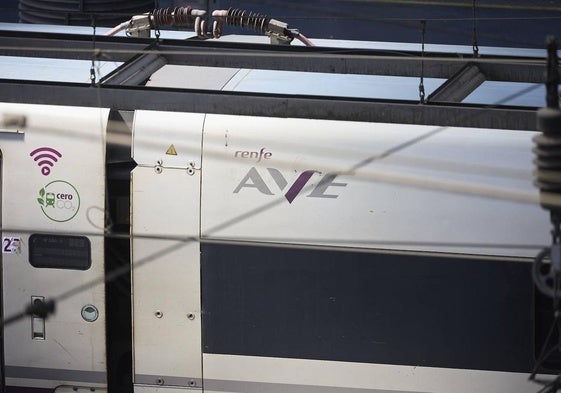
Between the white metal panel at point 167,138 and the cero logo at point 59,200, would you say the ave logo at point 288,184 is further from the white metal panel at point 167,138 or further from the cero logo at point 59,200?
the cero logo at point 59,200

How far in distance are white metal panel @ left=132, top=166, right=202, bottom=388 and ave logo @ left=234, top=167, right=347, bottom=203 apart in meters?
0.35

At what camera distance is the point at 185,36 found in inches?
405

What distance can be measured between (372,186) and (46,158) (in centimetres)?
224

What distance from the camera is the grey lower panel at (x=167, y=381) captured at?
308 inches

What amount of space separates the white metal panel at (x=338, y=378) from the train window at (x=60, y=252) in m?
1.09

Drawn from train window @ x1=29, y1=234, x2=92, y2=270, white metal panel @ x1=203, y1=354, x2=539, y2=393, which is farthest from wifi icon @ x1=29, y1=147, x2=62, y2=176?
white metal panel @ x1=203, y1=354, x2=539, y2=393

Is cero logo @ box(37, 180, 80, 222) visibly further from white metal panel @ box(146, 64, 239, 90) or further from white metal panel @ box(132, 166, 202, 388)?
white metal panel @ box(146, 64, 239, 90)

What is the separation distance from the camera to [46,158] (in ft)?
26.3

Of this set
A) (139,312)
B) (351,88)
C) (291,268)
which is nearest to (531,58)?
(351,88)

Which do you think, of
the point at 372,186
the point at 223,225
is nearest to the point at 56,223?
the point at 223,225

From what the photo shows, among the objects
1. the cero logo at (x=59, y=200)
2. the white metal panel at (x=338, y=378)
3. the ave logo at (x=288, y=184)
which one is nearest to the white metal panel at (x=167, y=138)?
the ave logo at (x=288, y=184)

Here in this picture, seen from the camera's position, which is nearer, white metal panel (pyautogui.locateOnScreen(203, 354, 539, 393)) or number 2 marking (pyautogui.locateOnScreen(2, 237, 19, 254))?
white metal panel (pyautogui.locateOnScreen(203, 354, 539, 393))

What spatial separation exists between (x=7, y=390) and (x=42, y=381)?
0.93 ft

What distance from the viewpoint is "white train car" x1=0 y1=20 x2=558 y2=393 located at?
7.47m
